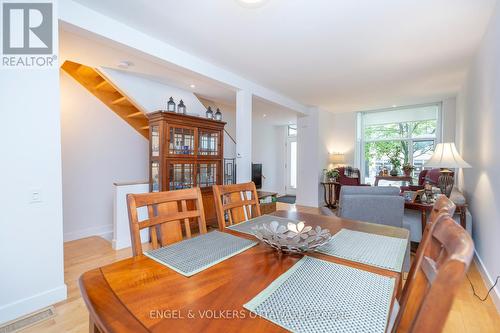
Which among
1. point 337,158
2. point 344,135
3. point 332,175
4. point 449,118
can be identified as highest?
point 449,118

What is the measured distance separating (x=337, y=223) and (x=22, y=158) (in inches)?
91.0

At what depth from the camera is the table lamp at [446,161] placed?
2.70m

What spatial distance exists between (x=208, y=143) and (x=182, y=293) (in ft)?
11.2

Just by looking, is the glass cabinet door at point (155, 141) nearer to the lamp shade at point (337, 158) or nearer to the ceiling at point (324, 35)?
the ceiling at point (324, 35)

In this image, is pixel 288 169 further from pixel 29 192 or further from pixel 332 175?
pixel 29 192

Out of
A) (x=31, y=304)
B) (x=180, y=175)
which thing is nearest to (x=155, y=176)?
(x=180, y=175)

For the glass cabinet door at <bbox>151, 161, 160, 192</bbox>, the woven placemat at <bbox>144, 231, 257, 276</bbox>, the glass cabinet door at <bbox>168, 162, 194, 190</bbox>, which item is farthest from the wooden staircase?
the woven placemat at <bbox>144, 231, 257, 276</bbox>

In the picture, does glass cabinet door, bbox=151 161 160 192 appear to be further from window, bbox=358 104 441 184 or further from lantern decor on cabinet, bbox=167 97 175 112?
window, bbox=358 104 441 184

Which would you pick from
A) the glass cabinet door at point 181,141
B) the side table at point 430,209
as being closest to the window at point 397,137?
the side table at point 430,209

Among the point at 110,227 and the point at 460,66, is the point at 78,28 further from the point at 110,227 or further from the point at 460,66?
the point at 460,66

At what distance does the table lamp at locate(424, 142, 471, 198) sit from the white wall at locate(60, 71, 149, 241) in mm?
4526

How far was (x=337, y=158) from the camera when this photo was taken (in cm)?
620

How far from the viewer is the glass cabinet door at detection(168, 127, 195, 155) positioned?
3432 millimetres

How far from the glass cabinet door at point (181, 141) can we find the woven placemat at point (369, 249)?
272 centimetres
